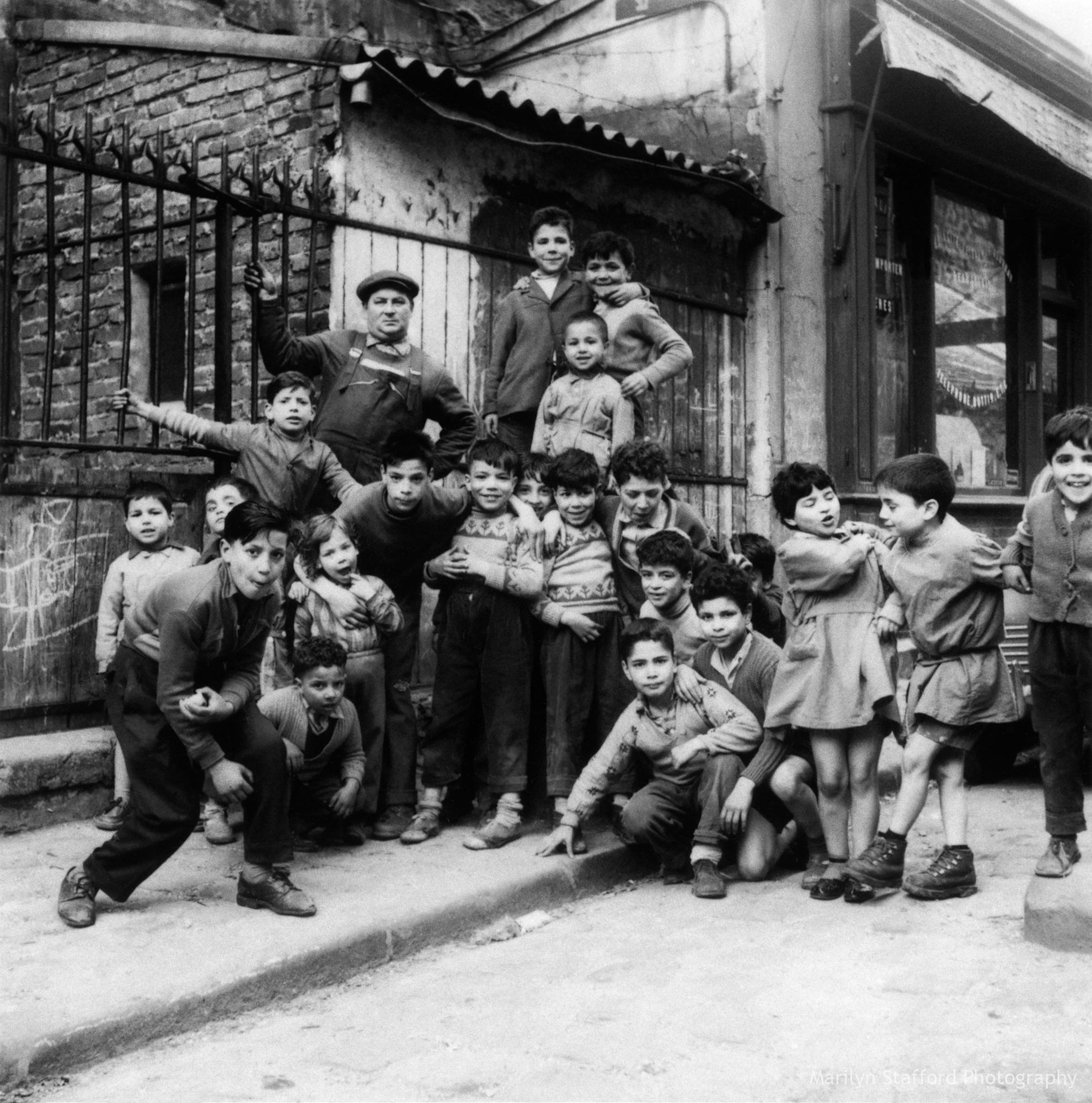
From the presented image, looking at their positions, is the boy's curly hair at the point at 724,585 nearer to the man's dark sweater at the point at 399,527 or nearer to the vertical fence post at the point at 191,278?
the man's dark sweater at the point at 399,527

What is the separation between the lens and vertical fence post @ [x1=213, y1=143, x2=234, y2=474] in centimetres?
563

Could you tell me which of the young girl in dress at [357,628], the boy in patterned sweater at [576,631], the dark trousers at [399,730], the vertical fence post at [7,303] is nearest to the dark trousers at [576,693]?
the boy in patterned sweater at [576,631]

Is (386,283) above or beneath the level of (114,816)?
above

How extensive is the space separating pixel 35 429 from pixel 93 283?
965 mm

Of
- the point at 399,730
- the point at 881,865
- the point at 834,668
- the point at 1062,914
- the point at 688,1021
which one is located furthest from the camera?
the point at 399,730

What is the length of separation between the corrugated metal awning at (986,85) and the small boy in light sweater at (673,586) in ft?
15.2

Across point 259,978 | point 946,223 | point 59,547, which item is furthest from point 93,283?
point 946,223

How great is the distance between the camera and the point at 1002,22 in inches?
400

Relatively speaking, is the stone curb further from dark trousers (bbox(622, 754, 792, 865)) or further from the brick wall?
the brick wall

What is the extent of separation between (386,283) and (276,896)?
2675 mm

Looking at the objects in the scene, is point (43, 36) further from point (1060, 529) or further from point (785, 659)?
point (1060, 529)

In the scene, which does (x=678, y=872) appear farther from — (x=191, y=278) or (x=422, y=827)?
(x=191, y=278)

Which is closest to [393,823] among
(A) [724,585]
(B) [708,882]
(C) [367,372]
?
(B) [708,882]

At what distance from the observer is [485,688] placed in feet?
16.7
